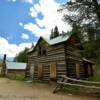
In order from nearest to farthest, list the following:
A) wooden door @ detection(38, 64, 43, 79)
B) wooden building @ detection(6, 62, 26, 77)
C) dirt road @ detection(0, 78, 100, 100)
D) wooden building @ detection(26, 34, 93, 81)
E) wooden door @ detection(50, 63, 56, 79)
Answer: dirt road @ detection(0, 78, 100, 100), wooden building @ detection(26, 34, 93, 81), wooden door @ detection(50, 63, 56, 79), wooden door @ detection(38, 64, 43, 79), wooden building @ detection(6, 62, 26, 77)

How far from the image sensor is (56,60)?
63.2 ft

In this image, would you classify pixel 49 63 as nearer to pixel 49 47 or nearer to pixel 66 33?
pixel 49 47

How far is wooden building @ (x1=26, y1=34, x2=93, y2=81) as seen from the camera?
18556 millimetres

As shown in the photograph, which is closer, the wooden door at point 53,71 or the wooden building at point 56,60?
the wooden building at point 56,60

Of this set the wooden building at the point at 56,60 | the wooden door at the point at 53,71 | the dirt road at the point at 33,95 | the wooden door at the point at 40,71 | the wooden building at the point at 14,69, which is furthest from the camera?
the wooden building at the point at 14,69

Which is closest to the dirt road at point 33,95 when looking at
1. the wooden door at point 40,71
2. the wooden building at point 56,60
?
the wooden building at point 56,60

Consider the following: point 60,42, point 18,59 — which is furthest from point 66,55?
point 18,59

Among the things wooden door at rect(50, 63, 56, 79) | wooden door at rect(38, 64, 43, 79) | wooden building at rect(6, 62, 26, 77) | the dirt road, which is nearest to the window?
wooden door at rect(38, 64, 43, 79)

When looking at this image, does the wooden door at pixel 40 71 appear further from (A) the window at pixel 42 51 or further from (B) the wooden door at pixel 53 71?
(B) the wooden door at pixel 53 71

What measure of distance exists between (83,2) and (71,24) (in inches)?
90.7

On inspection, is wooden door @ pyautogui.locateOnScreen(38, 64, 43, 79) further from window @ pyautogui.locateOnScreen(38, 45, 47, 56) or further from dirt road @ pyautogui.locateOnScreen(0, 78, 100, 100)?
dirt road @ pyautogui.locateOnScreen(0, 78, 100, 100)

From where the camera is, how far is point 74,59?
20.1 metres

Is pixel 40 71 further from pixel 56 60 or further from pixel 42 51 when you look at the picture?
pixel 56 60

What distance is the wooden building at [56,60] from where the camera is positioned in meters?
18.6
